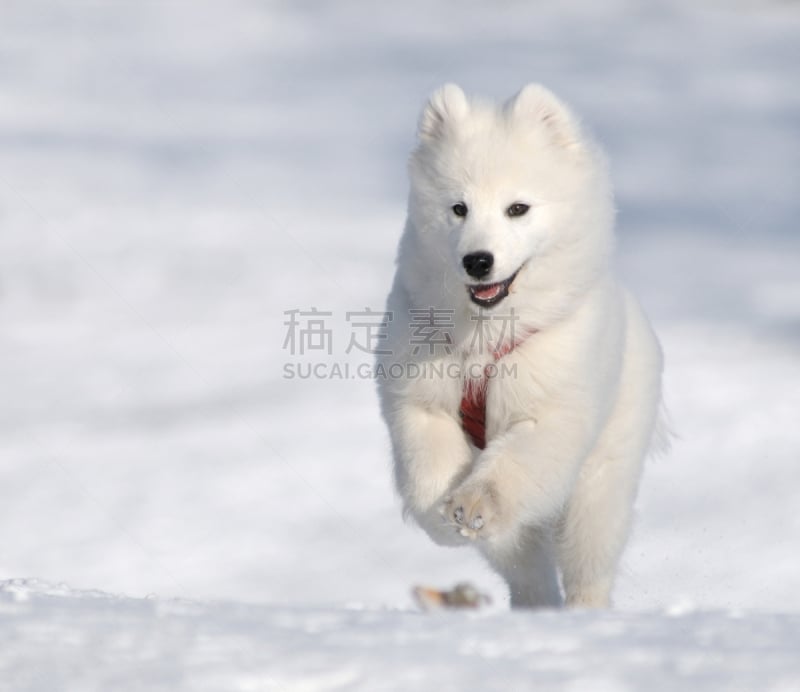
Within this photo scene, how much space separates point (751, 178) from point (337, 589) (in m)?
9.93

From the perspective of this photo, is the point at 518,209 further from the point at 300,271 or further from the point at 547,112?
the point at 300,271

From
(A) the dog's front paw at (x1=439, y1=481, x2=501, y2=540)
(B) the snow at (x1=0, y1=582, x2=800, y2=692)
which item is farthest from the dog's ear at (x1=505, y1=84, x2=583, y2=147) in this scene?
(B) the snow at (x1=0, y1=582, x2=800, y2=692)

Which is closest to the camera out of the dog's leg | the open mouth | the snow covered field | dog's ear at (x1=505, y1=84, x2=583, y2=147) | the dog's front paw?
the snow covered field

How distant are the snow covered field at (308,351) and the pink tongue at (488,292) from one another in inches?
47.0

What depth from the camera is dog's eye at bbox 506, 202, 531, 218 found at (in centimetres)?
488

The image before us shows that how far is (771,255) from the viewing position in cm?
1451

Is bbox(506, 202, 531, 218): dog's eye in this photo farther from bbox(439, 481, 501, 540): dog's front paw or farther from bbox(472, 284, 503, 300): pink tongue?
bbox(439, 481, 501, 540): dog's front paw

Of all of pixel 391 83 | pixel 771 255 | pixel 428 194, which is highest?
pixel 391 83

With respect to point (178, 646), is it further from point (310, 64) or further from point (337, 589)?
point (310, 64)

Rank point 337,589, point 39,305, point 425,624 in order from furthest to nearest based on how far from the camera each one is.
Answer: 1. point 39,305
2. point 337,589
3. point 425,624

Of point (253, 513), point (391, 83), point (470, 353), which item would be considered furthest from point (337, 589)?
point (391, 83)

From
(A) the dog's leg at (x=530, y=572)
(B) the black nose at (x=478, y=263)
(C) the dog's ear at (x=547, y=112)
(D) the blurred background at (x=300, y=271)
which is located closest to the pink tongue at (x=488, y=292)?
(B) the black nose at (x=478, y=263)

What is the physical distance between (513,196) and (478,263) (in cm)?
39

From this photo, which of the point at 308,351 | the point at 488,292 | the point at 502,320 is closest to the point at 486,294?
the point at 488,292
